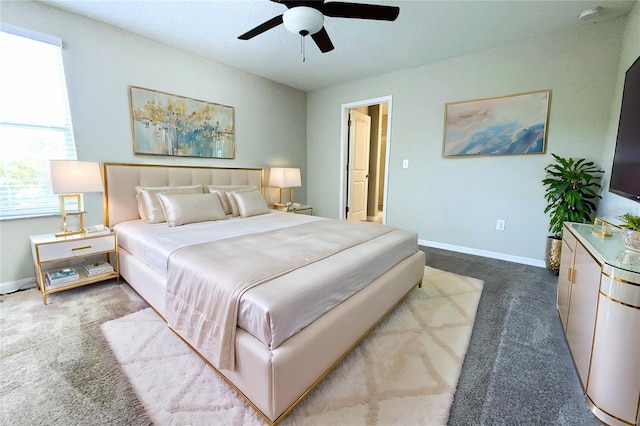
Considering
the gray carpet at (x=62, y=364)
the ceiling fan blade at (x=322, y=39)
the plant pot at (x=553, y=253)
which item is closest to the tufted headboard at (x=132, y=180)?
the gray carpet at (x=62, y=364)

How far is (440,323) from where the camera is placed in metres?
1.98

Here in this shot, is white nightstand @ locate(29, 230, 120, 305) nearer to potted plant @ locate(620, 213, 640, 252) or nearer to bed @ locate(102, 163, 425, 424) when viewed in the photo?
bed @ locate(102, 163, 425, 424)

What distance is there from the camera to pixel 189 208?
2.63 meters

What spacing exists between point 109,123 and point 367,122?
4.16 m

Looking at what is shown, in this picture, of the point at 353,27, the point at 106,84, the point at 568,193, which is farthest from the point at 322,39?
the point at 568,193

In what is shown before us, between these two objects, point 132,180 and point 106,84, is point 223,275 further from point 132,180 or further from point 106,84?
point 106,84

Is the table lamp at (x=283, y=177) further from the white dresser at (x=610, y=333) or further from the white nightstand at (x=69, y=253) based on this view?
the white dresser at (x=610, y=333)

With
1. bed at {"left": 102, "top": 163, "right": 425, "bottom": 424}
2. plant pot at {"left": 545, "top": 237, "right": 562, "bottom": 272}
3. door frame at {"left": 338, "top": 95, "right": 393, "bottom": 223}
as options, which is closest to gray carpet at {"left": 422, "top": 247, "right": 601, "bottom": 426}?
plant pot at {"left": 545, "top": 237, "right": 562, "bottom": 272}

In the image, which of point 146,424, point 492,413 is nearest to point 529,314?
point 492,413

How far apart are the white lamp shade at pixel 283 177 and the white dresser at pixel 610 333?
3.30m

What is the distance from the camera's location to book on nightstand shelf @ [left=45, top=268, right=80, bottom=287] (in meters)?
2.25

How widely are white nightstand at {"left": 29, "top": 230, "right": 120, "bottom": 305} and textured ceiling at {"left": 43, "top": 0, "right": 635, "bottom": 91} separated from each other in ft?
6.72

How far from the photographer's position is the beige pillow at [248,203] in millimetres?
3141

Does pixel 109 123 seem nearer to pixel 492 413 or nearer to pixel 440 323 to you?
pixel 440 323
